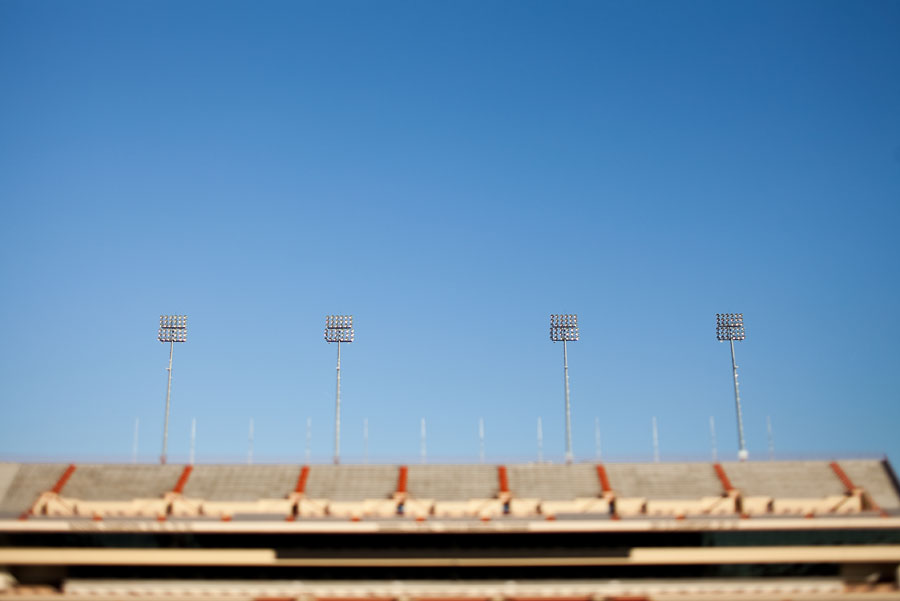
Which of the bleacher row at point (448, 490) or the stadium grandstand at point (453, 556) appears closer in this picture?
the stadium grandstand at point (453, 556)

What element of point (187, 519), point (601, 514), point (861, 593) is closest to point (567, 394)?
point (601, 514)

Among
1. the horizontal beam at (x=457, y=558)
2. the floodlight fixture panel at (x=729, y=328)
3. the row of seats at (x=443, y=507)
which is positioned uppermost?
the floodlight fixture panel at (x=729, y=328)

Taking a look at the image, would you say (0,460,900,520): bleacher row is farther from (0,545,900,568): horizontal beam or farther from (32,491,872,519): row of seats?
(0,545,900,568): horizontal beam

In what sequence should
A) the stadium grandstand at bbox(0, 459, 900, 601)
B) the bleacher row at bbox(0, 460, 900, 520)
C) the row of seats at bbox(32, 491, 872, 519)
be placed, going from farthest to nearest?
the bleacher row at bbox(0, 460, 900, 520) → the row of seats at bbox(32, 491, 872, 519) → the stadium grandstand at bbox(0, 459, 900, 601)

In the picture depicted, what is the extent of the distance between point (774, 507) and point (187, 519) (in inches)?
1260

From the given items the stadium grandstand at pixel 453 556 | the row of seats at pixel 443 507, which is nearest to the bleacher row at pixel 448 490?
the row of seats at pixel 443 507

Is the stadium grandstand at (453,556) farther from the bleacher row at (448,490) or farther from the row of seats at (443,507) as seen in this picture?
the bleacher row at (448,490)

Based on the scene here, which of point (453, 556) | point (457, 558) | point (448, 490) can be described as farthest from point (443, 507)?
point (457, 558)

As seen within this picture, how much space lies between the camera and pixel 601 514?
5047 cm

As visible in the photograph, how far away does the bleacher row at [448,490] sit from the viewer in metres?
50.7

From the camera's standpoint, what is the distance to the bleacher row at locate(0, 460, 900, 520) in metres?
50.7

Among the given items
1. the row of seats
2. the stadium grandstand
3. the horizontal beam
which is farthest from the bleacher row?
the horizontal beam

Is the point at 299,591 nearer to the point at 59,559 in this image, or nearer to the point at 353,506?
the point at 353,506

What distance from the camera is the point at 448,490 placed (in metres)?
53.2
